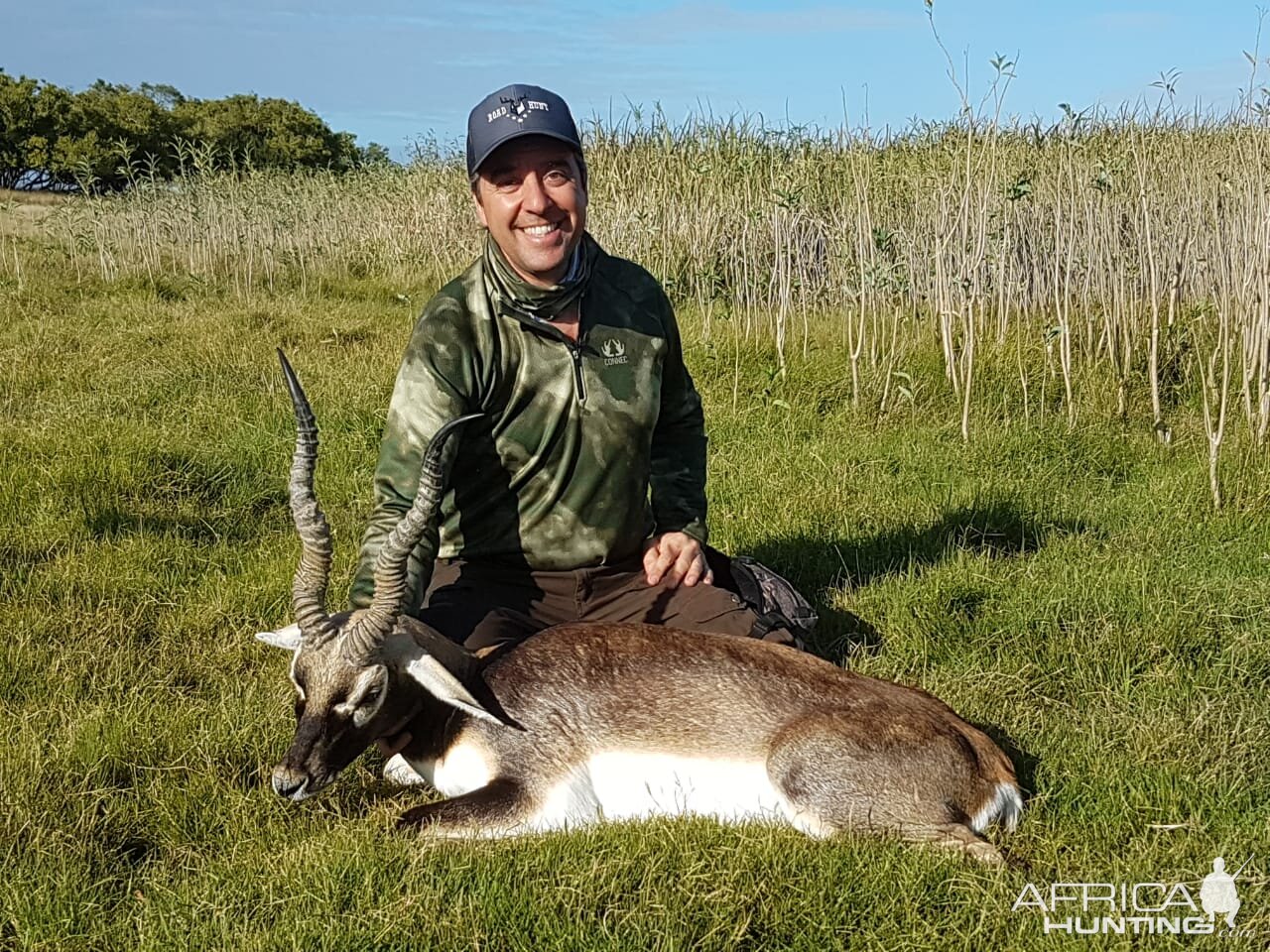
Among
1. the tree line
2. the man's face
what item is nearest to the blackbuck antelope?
the man's face

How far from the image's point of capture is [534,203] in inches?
178

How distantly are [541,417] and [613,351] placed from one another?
1.41 ft

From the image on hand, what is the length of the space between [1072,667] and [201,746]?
144 inches

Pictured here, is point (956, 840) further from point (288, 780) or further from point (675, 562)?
point (288, 780)

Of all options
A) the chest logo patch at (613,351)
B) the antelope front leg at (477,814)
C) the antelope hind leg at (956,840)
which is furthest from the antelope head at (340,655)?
the antelope hind leg at (956,840)

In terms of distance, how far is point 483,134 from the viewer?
4.52m

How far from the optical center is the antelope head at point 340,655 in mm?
3561

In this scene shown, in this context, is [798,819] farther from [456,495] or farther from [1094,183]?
[1094,183]

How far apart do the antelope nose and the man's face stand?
214cm

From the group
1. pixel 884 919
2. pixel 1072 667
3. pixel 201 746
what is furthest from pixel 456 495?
pixel 1072 667

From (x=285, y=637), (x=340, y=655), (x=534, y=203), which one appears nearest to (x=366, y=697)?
(x=340, y=655)
